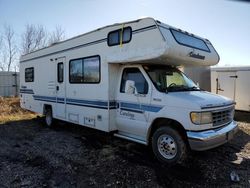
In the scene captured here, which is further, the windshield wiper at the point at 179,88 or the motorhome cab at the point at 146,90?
the windshield wiper at the point at 179,88

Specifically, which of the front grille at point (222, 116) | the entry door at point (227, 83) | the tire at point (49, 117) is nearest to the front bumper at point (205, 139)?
the front grille at point (222, 116)

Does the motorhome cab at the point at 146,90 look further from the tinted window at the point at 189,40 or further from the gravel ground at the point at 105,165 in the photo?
the gravel ground at the point at 105,165


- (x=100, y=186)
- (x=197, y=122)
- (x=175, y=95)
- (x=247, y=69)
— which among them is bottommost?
(x=100, y=186)

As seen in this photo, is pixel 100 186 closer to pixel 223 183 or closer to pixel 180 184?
pixel 180 184

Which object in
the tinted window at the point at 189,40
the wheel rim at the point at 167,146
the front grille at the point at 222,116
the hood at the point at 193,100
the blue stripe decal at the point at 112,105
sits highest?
the tinted window at the point at 189,40

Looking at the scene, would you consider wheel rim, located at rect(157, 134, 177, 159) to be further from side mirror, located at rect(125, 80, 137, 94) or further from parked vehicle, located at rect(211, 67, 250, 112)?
parked vehicle, located at rect(211, 67, 250, 112)

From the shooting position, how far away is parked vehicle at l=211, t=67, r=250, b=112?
1170cm

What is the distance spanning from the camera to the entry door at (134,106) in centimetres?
573

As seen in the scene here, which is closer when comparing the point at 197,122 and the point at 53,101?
the point at 197,122

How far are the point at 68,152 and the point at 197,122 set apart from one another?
324 cm

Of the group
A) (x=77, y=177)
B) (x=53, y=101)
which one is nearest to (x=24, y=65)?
(x=53, y=101)

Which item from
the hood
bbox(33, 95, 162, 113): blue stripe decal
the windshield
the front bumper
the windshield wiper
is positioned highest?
the windshield

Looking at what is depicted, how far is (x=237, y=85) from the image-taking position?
39.1 ft

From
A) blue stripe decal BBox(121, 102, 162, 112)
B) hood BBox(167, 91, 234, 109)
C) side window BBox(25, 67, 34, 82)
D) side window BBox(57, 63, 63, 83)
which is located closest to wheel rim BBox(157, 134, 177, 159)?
blue stripe decal BBox(121, 102, 162, 112)
